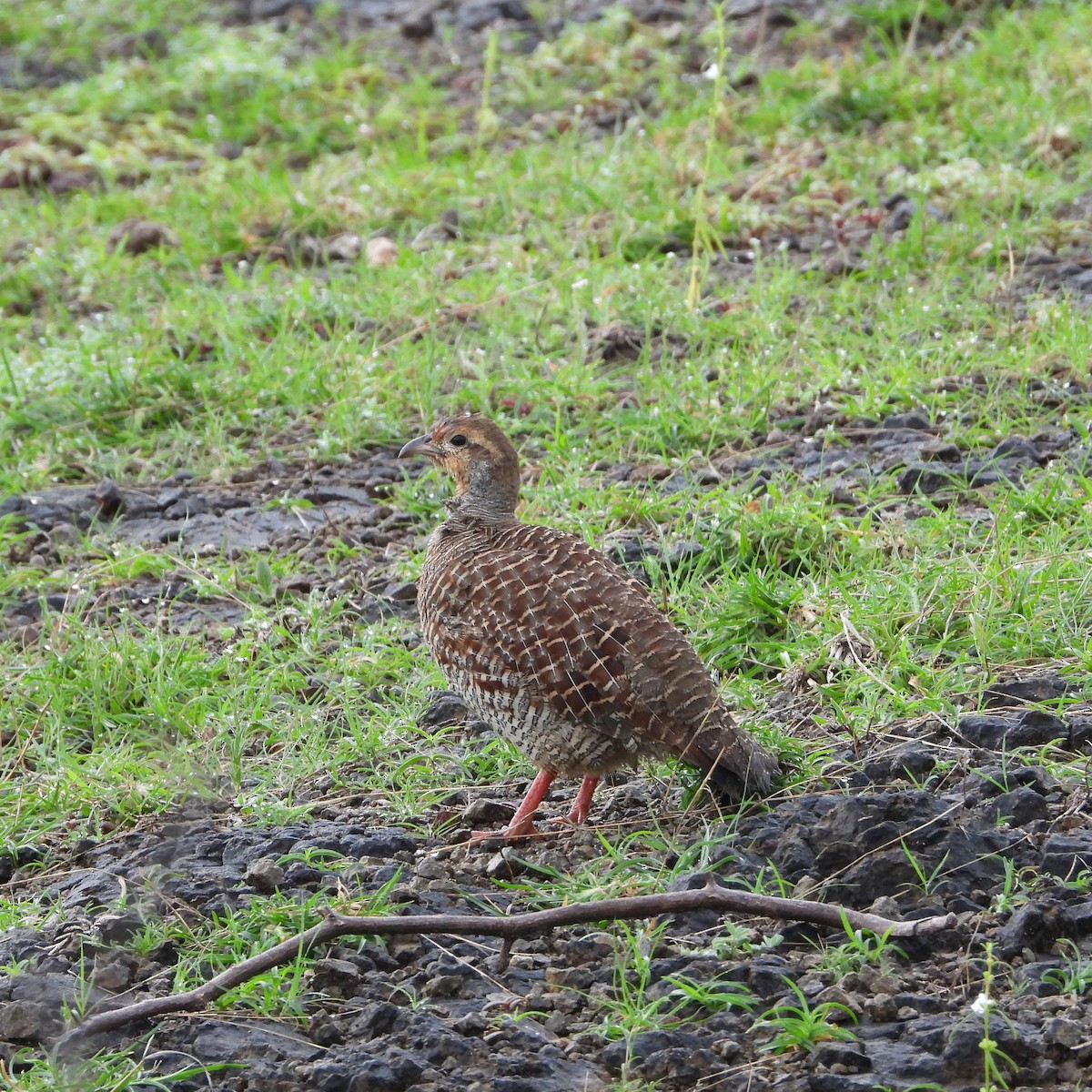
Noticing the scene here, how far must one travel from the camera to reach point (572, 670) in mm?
4633

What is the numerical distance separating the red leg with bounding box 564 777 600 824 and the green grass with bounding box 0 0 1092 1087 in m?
0.34

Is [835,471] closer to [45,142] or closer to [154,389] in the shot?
[154,389]

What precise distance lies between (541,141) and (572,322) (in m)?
2.67

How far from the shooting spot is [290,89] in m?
10.9

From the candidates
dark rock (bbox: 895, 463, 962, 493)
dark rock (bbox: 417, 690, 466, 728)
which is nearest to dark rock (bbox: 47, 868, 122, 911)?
dark rock (bbox: 417, 690, 466, 728)

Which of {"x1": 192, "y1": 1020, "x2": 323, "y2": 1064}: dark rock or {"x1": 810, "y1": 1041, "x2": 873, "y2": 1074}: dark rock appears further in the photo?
{"x1": 192, "y1": 1020, "x2": 323, "y2": 1064}: dark rock

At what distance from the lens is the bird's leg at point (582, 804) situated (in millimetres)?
4867

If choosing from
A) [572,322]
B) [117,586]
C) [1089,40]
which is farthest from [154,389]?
[1089,40]

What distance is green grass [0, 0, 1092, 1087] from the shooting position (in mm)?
5418

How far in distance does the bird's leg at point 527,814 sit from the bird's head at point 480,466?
0.99 meters

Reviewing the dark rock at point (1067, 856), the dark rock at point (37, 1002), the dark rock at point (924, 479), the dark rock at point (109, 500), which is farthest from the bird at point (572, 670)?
the dark rock at point (109, 500)

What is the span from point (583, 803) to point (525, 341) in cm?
328

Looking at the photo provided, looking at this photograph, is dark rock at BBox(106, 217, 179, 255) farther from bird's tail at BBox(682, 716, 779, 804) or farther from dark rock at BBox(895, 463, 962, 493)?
bird's tail at BBox(682, 716, 779, 804)

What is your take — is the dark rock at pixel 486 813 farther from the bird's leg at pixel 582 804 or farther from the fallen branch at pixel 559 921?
the fallen branch at pixel 559 921
